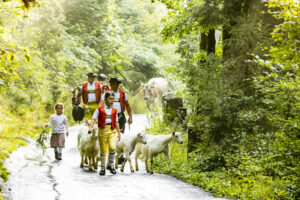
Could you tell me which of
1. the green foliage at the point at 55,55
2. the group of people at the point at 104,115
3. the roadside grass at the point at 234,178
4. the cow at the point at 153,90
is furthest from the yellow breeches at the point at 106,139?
the cow at the point at 153,90

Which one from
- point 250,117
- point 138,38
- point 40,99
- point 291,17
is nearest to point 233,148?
point 250,117

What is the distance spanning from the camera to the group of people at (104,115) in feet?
30.9

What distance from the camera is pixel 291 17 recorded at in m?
5.62

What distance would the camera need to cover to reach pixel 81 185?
26.3ft

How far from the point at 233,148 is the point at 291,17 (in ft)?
14.7

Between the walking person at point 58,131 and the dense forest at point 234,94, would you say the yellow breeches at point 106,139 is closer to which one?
the dense forest at point 234,94

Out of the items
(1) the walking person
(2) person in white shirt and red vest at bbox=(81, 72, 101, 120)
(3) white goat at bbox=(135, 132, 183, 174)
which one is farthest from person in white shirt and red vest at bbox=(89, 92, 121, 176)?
(1) the walking person

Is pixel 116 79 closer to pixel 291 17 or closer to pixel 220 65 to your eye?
pixel 220 65

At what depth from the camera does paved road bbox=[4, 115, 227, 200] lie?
722cm

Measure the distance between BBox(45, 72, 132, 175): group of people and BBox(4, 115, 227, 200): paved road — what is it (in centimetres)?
73

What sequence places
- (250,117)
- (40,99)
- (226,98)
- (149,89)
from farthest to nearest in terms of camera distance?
(149,89) → (40,99) → (226,98) → (250,117)

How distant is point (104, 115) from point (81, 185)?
6.64 feet

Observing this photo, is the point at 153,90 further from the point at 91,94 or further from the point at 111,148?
the point at 111,148

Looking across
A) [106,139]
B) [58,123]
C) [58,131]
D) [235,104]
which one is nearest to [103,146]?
[106,139]
